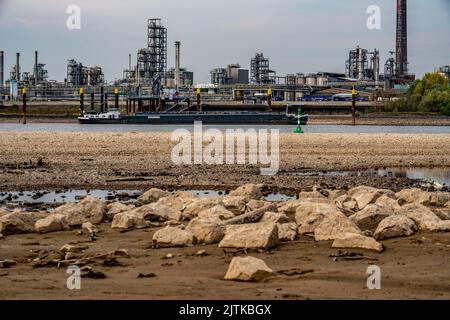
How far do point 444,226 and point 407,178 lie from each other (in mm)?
11036

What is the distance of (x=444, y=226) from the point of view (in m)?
10.3

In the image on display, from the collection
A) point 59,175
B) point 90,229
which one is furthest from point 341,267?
point 59,175

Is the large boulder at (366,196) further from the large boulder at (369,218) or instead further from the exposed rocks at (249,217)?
the exposed rocks at (249,217)

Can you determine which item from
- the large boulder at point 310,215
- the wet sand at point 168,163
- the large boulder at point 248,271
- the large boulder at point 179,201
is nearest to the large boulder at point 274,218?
the large boulder at point 310,215

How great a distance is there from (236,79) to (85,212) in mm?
140029

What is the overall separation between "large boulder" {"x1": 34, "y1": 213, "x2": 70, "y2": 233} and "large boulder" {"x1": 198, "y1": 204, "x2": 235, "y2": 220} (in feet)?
5.67

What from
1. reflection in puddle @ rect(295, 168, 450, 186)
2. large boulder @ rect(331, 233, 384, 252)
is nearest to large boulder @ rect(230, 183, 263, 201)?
large boulder @ rect(331, 233, 384, 252)

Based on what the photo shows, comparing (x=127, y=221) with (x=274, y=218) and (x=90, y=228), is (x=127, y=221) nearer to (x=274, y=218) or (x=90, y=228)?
(x=90, y=228)

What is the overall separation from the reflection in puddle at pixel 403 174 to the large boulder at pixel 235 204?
28.8ft

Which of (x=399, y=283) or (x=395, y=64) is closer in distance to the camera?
(x=399, y=283)

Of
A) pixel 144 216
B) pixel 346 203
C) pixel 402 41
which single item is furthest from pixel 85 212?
pixel 402 41

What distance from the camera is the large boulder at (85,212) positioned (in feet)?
37.6
